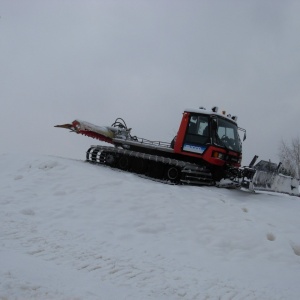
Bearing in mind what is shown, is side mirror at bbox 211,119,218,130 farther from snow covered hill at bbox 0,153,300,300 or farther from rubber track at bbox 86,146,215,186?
snow covered hill at bbox 0,153,300,300

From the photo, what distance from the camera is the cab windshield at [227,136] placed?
486 inches

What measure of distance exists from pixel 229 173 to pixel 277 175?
79.9 inches

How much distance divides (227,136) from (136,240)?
7.12 m

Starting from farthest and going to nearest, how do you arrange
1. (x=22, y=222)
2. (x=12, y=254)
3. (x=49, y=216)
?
1. (x=49, y=216)
2. (x=22, y=222)
3. (x=12, y=254)

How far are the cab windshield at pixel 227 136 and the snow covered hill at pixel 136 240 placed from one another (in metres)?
2.30

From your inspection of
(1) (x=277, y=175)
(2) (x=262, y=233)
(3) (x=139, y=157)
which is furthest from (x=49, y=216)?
(1) (x=277, y=175)

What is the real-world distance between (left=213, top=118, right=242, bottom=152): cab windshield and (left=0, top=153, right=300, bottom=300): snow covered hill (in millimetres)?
2300

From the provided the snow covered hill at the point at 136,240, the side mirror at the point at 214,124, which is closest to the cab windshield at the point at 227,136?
the side mirror at the point at 214,124

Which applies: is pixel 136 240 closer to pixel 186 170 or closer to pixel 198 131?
pixel 186 170

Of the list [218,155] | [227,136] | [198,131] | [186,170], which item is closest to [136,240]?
[186,170]

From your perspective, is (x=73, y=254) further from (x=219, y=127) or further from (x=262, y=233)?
(x=219, y=127)

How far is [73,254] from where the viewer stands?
549 centimetres

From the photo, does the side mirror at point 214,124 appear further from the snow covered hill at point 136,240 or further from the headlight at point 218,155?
the snow covered hill at point 136,240

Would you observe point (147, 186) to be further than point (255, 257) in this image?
Yes
